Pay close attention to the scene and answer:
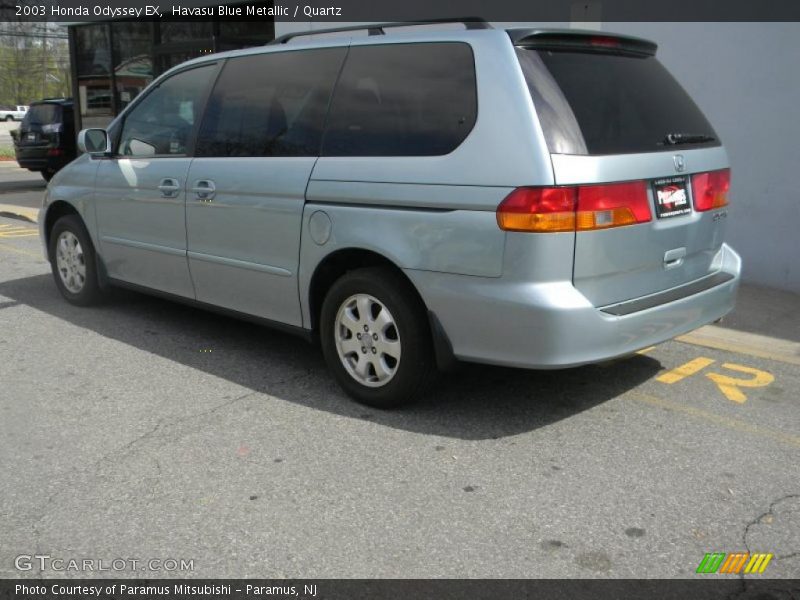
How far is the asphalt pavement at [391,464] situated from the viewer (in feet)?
9.70

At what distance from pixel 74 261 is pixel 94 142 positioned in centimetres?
103

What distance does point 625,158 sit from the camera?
369 cm

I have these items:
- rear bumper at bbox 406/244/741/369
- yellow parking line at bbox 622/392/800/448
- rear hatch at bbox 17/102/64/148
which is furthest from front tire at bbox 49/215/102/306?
rear hatch at bbox 17/102/64/148

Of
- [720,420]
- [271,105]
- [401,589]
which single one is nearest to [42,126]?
[271,105]

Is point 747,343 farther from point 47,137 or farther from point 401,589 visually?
point 47,137

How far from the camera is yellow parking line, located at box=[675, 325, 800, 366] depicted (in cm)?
532

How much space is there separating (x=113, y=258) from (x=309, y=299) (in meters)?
2.11

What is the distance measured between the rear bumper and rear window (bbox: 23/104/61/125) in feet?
51.5

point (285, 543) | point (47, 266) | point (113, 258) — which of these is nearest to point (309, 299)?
point (285, 543)

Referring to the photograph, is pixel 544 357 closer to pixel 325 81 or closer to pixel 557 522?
pixel 557 522

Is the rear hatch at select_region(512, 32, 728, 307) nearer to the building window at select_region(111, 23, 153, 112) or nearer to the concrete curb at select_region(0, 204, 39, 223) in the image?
the concrete curb at select_region(0, 204, 39, 223)

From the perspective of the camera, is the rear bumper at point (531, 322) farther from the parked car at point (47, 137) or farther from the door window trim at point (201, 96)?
the parked car at point (47, 137)

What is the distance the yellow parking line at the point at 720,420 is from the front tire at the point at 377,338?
122 cm

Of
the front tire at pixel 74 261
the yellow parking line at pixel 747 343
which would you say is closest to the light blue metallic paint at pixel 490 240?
the yellow parking line at pixel 747 343
